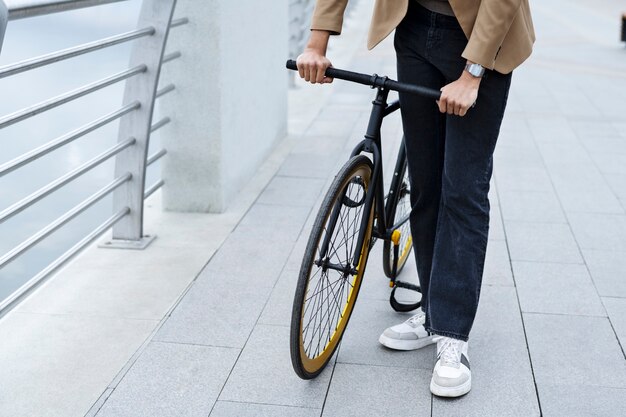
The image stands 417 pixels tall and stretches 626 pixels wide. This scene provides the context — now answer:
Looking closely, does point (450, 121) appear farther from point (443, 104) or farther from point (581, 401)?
point (581, 401)

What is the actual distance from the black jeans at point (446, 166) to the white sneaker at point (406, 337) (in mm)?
187

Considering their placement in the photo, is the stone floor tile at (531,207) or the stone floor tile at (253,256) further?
the stone floor tile at (531,207)

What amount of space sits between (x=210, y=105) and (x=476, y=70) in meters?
2.52

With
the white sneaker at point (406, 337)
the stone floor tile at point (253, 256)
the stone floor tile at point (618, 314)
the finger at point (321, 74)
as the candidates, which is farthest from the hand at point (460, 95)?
the stone floor tile at point (253, 256)

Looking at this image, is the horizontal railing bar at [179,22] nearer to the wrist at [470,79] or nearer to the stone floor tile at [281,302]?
the stone floor tile at [281,302]

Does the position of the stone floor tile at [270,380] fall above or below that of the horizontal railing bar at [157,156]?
below

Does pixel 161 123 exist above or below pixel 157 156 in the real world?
above

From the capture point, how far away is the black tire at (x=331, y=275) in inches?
118

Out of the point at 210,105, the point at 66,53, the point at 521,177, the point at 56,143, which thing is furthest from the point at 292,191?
the point at 66,53

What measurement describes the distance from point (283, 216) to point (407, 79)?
2182mm

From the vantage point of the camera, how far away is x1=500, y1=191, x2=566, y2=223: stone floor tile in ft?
17.2

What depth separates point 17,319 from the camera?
12.5 ft

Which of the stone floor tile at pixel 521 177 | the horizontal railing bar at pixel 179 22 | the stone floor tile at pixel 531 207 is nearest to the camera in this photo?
the horizontal railing bar at pixel 179 22

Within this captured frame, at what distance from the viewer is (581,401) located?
317 centimetres
